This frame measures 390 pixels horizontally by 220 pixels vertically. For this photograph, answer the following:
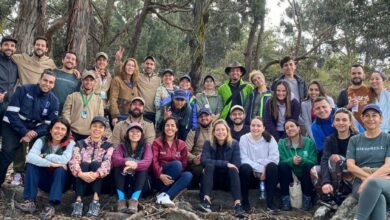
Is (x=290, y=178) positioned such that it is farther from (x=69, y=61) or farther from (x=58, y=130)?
(x=69, y=61)

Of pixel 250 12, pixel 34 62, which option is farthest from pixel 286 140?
pixel 250 12

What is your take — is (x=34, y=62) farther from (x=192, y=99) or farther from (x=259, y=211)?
(x=259, y=211)

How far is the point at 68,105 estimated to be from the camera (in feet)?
17.6

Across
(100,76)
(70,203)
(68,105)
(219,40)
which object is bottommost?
(70,203)

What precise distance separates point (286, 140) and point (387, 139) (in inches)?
53.8

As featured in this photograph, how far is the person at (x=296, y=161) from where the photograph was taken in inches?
203

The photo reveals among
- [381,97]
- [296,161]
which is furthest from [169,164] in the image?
[381,97]

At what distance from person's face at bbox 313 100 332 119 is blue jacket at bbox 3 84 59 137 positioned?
3440 millimetres

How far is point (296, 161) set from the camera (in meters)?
5.17

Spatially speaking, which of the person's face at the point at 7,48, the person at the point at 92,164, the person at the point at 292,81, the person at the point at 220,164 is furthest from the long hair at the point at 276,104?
A: the person's face at the point at 7,48

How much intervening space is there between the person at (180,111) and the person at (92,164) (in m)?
1.02

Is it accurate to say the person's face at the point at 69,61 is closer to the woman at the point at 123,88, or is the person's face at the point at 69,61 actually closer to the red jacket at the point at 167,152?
the woman at the point at 123,88

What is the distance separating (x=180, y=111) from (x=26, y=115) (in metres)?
2.05

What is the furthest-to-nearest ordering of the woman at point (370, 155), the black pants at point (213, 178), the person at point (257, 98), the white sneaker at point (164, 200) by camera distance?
the person at point (257, 98) < the black pants at point (213, 178) < the white sneaker at point (164, 200) < the woman at point (370, 155)
